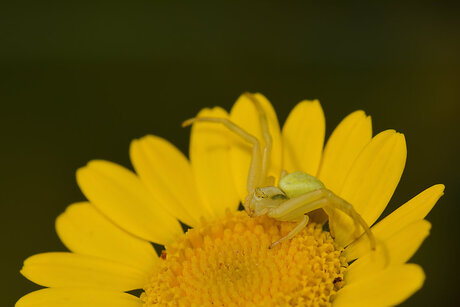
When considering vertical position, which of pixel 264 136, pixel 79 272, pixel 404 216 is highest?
pixel 264 136

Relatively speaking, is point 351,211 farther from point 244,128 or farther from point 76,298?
point 76,298

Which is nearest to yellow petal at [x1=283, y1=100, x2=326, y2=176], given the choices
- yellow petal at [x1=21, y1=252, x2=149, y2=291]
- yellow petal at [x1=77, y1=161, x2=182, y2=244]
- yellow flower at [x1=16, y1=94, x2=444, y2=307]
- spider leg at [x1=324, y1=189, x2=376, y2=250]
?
yellow flower at [x1=16, y1=94, x2=444, y2=307]

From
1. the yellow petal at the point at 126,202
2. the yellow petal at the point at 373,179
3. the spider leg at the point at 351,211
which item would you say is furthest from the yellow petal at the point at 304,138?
the yellow petal at the point at 126,202

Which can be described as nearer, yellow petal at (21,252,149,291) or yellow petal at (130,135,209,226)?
yellow petal at (21,252,149,291)

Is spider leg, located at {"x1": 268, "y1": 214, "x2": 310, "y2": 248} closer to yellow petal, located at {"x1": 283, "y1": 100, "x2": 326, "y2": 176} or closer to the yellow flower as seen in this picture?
the yellow flower

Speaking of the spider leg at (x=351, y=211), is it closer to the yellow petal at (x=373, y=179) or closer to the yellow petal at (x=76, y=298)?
the yellow petal at (x=373, y=179)

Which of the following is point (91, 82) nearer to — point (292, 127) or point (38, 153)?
point (38, 153)

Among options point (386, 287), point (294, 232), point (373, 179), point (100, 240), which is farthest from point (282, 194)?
point (100, 240)
